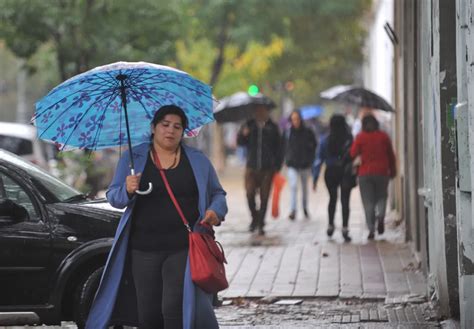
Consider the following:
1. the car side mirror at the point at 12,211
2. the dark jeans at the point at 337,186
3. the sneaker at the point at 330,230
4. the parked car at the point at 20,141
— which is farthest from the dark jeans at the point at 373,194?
the car side mirror at the point at 12,211

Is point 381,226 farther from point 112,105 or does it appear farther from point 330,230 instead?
point 112,105

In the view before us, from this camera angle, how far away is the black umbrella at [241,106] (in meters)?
19.9

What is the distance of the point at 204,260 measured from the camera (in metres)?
6.89

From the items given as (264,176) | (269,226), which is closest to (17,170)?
(264,176)

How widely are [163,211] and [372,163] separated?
9.74 m

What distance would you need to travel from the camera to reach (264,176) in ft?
61.5

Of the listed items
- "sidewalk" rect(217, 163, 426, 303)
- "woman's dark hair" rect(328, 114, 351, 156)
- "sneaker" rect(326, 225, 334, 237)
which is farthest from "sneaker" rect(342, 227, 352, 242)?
"woman's dark hair" rect(328, 114, 351, 156)

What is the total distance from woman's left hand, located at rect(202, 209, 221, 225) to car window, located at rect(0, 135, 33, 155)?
1424 centimetres

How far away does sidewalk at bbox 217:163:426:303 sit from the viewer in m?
11.8

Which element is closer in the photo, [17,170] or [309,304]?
[17,170]

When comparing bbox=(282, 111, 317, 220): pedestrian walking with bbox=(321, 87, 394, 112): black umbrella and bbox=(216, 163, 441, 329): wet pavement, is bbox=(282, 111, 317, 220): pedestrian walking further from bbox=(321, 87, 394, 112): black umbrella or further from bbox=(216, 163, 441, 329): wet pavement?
bbox=(216, 163, 441, 329): wet pavement

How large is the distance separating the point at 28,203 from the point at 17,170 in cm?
27

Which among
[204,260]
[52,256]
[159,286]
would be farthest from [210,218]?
[52,256]

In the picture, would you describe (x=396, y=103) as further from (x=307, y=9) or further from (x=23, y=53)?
(x=307, y=9)
